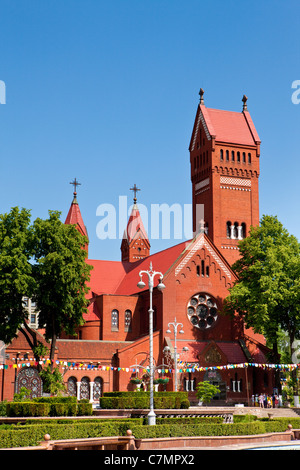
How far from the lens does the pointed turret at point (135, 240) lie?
302ft

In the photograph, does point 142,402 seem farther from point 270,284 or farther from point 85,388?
point 85,388

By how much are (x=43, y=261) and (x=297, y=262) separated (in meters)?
22.1

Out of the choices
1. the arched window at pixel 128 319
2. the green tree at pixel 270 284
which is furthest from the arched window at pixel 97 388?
the green tree at pixel 270 284

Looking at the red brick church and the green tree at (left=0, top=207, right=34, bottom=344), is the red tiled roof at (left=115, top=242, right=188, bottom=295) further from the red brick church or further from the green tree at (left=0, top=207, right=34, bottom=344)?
the green tree at (left=0, top=207, right=34, bottom=344)

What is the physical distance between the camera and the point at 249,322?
187 feet

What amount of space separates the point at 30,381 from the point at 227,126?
121 feet

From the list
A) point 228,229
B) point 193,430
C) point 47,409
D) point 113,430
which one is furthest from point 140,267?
point 113,430

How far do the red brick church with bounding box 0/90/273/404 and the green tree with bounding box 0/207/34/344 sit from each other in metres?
3.86

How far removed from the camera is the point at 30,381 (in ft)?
185

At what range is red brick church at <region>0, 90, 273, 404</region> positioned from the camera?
187 ft

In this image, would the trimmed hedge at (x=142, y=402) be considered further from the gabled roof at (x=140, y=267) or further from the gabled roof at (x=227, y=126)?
the gabled roof at (x=227, y=126)

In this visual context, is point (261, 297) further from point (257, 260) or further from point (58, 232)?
point (58, 232)
